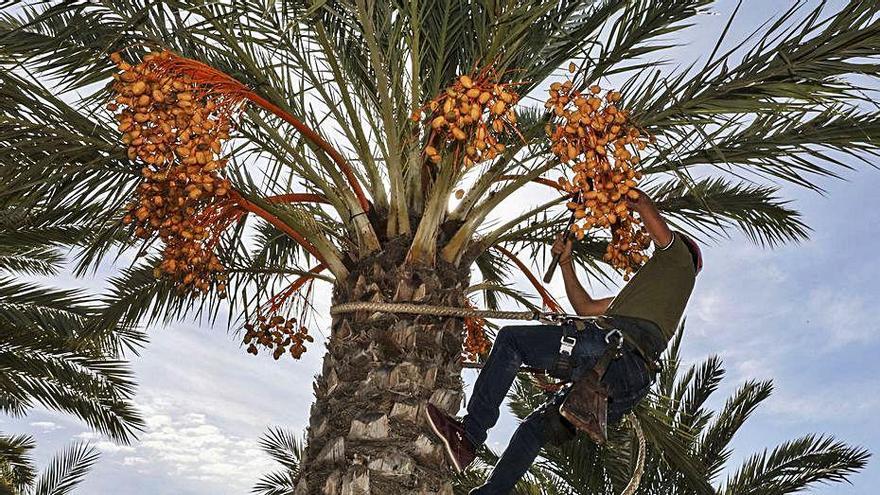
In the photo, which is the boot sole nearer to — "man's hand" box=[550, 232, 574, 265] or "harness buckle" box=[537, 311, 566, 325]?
"harness buckle" box=[537, 311, 566, 325]

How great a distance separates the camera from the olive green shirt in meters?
4.01

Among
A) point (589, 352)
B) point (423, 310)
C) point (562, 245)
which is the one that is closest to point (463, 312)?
point (423, 310)

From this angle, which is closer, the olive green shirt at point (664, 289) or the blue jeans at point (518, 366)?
the blue jeans at point (518, 366)

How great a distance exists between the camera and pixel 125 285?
22.5 ft

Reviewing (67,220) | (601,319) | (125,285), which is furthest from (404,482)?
(125,285)

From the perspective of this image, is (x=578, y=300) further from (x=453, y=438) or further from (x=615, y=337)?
(x=453, y=438)

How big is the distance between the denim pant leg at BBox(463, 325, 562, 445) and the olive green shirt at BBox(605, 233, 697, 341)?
39cm

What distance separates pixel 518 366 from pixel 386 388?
0.72 m

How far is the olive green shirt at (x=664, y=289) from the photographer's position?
4.01 metres

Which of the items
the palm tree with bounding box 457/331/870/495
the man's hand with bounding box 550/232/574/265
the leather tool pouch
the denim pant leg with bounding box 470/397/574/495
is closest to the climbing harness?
the leather tool pouch

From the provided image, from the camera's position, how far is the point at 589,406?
146 inches

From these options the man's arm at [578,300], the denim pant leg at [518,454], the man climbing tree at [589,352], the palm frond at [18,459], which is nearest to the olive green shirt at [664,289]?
the man climbing tree at [589,352]

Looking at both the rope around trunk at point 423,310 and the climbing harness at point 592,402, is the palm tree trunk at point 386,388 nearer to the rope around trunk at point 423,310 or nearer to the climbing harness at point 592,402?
the rope around trunk at point 423,310

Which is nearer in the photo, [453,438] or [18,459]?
[453,438]
